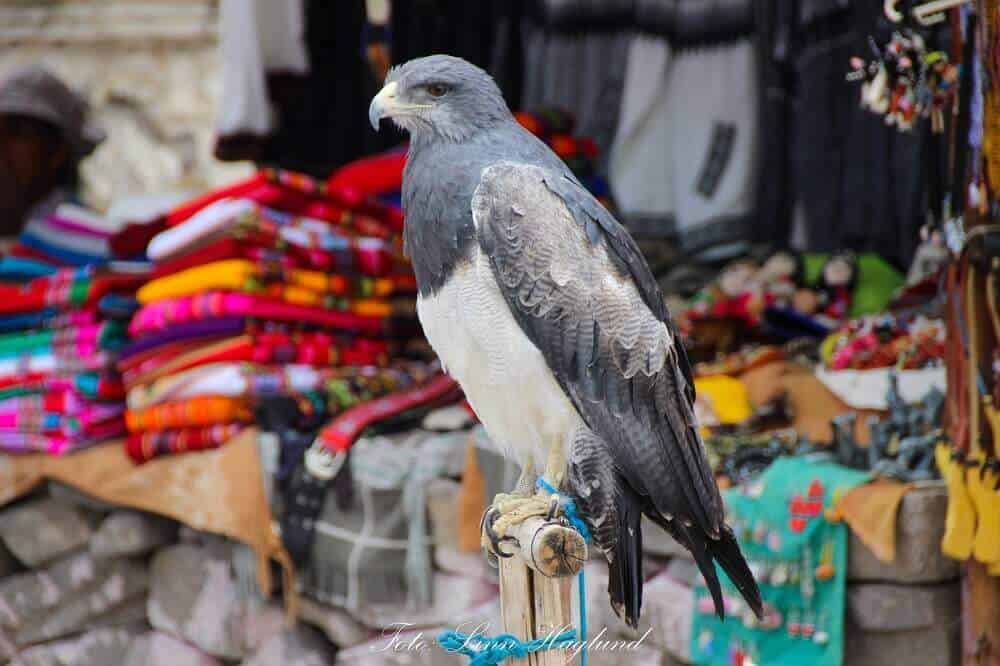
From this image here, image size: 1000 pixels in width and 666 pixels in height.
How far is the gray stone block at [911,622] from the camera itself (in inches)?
109

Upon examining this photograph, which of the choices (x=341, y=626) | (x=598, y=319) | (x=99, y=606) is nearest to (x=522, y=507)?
(x=598, y=319)

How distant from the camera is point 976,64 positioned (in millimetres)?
2607

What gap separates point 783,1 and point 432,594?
210 centimetres

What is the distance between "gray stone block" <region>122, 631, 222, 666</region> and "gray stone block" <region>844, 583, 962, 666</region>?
1.92m

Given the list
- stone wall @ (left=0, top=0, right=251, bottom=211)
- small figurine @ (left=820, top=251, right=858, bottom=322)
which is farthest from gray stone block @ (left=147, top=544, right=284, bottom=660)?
stone wall @ (left=0, top=0, right=251, bottom=211)

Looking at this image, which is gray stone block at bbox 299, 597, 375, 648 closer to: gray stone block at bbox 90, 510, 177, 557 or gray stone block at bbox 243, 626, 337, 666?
gray stone block at bbox 243, 626, 337, 666

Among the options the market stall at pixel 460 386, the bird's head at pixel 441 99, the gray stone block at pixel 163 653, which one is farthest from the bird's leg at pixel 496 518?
the gray stone block at pixel 163 653

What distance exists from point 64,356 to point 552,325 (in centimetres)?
264

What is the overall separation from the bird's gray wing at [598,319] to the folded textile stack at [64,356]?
2518 mm

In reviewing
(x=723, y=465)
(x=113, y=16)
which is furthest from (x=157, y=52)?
(x=723, y=465)

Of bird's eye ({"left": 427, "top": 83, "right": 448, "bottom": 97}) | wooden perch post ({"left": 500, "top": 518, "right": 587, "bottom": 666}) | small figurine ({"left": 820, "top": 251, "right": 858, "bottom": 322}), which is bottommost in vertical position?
small figurine ({"left": 820, "top": 251, "right": 858, "bottom": 322})

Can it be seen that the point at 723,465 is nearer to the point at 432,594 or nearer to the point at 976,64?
the point at 432,594

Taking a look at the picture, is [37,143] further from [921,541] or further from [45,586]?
[921,541]

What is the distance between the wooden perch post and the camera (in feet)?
5.83
